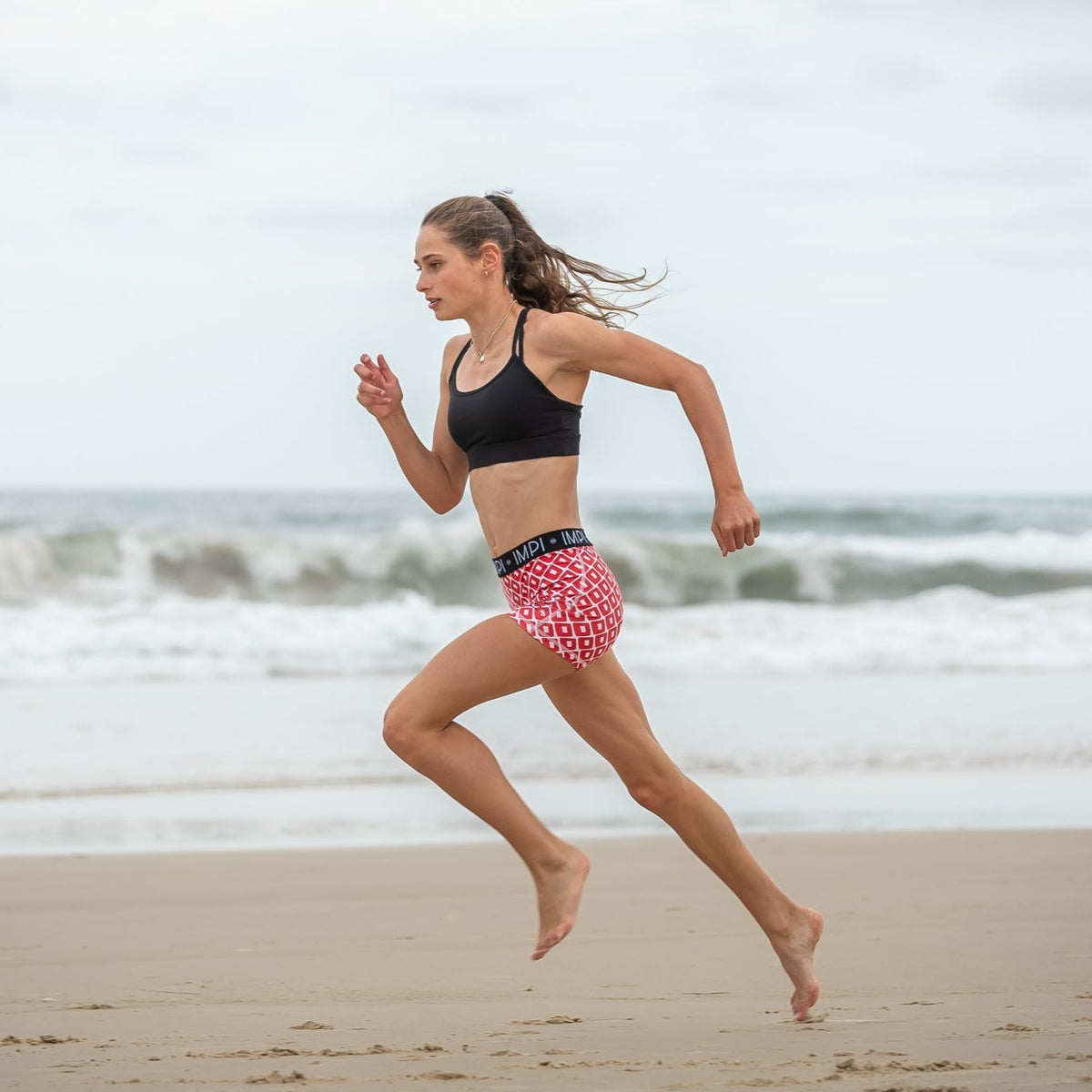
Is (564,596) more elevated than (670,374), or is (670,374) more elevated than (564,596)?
(670,374)

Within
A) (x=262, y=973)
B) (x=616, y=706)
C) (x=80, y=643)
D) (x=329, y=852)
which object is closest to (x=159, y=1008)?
(x=262, y=973)

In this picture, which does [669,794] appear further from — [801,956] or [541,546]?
[541,546]

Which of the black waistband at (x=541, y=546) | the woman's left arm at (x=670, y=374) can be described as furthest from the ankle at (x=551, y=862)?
the woman's left arm at (x=670, y=374)

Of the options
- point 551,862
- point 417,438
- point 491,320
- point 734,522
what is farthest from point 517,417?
point 551,862

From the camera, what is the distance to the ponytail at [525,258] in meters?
3.93

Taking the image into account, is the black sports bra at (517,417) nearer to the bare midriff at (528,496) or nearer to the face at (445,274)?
the bare midriff at (528,496)

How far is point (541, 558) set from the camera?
3.79 metres

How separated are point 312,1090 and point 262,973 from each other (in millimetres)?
1439

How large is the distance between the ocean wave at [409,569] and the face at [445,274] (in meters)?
15.7

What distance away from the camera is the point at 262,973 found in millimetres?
4516

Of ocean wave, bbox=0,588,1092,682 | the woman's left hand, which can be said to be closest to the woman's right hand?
the woman's left hand

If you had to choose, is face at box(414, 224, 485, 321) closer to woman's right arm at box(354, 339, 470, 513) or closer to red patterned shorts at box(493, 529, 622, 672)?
woman's right arm at box(354, 339, 470, 513)

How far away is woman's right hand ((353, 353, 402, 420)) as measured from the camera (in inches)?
159

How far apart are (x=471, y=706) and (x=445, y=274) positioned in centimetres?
109
